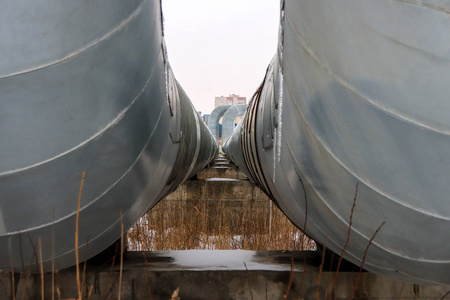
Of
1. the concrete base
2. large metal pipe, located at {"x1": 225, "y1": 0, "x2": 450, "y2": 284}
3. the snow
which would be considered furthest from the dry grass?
large metal pipe, located at {"x1": 225, "y1": 0, "x2": 450, "y2": 284}

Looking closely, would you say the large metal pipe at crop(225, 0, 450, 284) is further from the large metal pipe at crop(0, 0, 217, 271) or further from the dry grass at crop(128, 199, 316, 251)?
the dry grass at crop(128, 199, 316, 251)

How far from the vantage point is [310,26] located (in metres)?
0.72

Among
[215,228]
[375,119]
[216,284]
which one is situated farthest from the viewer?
[215,228]

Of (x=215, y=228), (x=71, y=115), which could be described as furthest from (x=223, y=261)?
(x=215, y=228)

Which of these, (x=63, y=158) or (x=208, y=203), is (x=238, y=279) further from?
(x=208, y=203)

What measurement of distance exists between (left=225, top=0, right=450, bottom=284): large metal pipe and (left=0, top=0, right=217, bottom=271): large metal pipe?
32 cm

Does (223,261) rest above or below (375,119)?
below

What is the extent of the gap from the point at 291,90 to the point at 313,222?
1.16 ft

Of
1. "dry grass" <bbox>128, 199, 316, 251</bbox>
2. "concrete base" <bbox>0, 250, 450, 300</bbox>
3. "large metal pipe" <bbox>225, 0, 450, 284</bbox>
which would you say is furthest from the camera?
"dry grass" <bbox>128, 199, 316, 251</bbox>

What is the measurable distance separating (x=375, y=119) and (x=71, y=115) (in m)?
0.54

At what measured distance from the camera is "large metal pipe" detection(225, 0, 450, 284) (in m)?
0.63

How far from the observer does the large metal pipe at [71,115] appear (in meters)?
0.69

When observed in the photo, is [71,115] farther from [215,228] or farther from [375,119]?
[215,228]

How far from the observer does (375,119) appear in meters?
0.68
